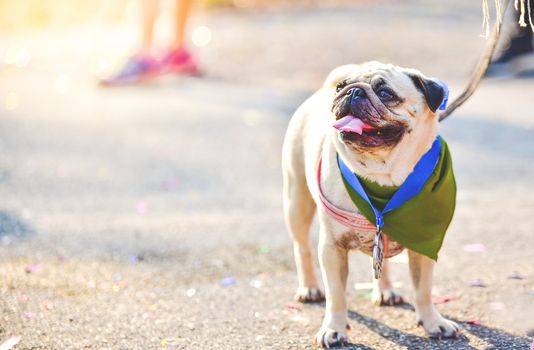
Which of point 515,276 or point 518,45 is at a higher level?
point 518,45

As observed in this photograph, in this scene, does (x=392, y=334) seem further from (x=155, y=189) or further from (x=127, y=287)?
(x=155, y=189)

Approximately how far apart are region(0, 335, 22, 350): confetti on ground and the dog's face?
167 centimetres

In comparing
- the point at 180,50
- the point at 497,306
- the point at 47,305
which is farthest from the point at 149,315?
the point at 180,50

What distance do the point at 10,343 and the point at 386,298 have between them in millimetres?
1765

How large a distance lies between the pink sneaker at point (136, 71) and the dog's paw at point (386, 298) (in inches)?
225

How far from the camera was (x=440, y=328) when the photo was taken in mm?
3578

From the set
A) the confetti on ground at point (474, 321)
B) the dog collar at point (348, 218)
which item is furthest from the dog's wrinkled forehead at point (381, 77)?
the confetti on ground at point (474, 321)

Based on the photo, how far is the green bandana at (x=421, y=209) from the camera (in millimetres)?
3398

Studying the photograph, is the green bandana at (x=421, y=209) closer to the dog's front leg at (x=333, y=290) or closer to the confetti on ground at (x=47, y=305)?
the dog's front leg at (x=333, y=290)

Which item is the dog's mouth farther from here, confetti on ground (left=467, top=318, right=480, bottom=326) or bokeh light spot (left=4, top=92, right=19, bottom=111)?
bokeh light spot (left=4, top=92, right=19, bottom=111)

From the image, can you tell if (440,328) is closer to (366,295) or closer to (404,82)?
(366,295)

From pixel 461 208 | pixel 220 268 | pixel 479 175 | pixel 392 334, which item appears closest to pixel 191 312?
pixel 220 268

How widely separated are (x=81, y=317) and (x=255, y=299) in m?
0.86

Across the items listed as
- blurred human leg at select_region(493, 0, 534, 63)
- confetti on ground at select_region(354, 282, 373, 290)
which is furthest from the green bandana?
blurred human leg at select_region(493, 0, 534, 63)
